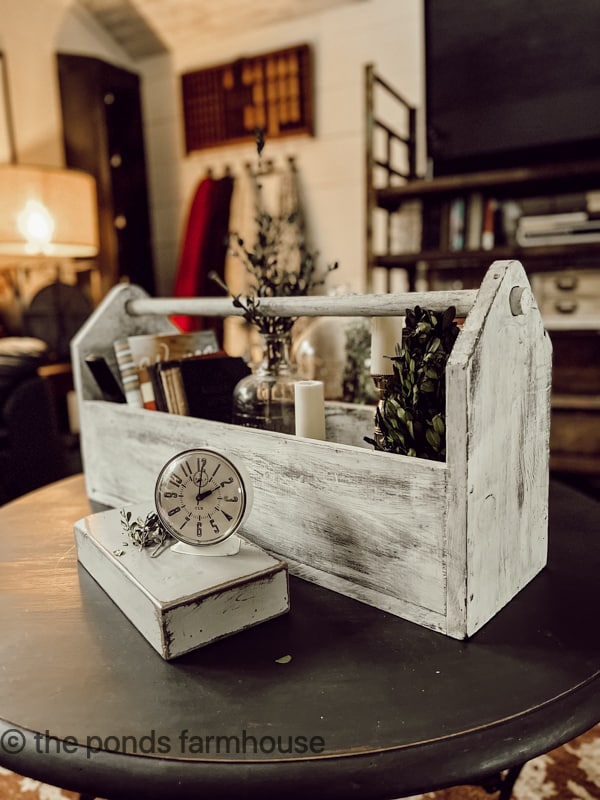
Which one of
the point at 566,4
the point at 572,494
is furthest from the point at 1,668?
the point at 566,4

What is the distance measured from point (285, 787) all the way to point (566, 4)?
110 inches

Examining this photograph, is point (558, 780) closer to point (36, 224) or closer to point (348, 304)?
point (348, 304)

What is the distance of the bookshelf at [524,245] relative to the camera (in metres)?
2.24

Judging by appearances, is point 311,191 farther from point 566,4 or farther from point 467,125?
point 566,4

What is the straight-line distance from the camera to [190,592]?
1.85 feet

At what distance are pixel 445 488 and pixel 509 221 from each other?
2438 millimetres

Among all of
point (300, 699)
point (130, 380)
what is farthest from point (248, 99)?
point (300, 699)

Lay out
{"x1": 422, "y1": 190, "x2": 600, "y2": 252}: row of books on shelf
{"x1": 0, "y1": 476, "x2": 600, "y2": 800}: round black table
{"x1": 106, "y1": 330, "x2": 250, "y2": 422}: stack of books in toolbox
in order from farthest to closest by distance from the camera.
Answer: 1. {"x1": 422, "y1": 190, "x2": 600, "y2": 252}: row of books on shelf
2. {"x1": 106, "y1": 330, "x2": 250, "y2": 422}: stack of books in toolbox
3. {"x1": 0, "y1": 476, "x2": 600, "y2": 800}: round black table

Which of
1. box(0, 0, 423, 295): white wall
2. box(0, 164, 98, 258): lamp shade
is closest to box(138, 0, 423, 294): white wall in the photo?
box(0, 0, 423, 295): white wall

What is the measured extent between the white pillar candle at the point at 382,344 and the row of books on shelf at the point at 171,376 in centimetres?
29

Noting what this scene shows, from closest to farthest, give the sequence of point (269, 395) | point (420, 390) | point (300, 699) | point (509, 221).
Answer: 1. point (300, 699)
2. point (420, 390)
3. point (269, 395)
4. point (509, 221)

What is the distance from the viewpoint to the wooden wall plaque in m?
3.09

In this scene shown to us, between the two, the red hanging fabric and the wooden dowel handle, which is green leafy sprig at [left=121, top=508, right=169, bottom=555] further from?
the red hanging fabric

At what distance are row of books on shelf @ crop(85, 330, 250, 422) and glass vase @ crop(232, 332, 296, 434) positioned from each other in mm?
82
